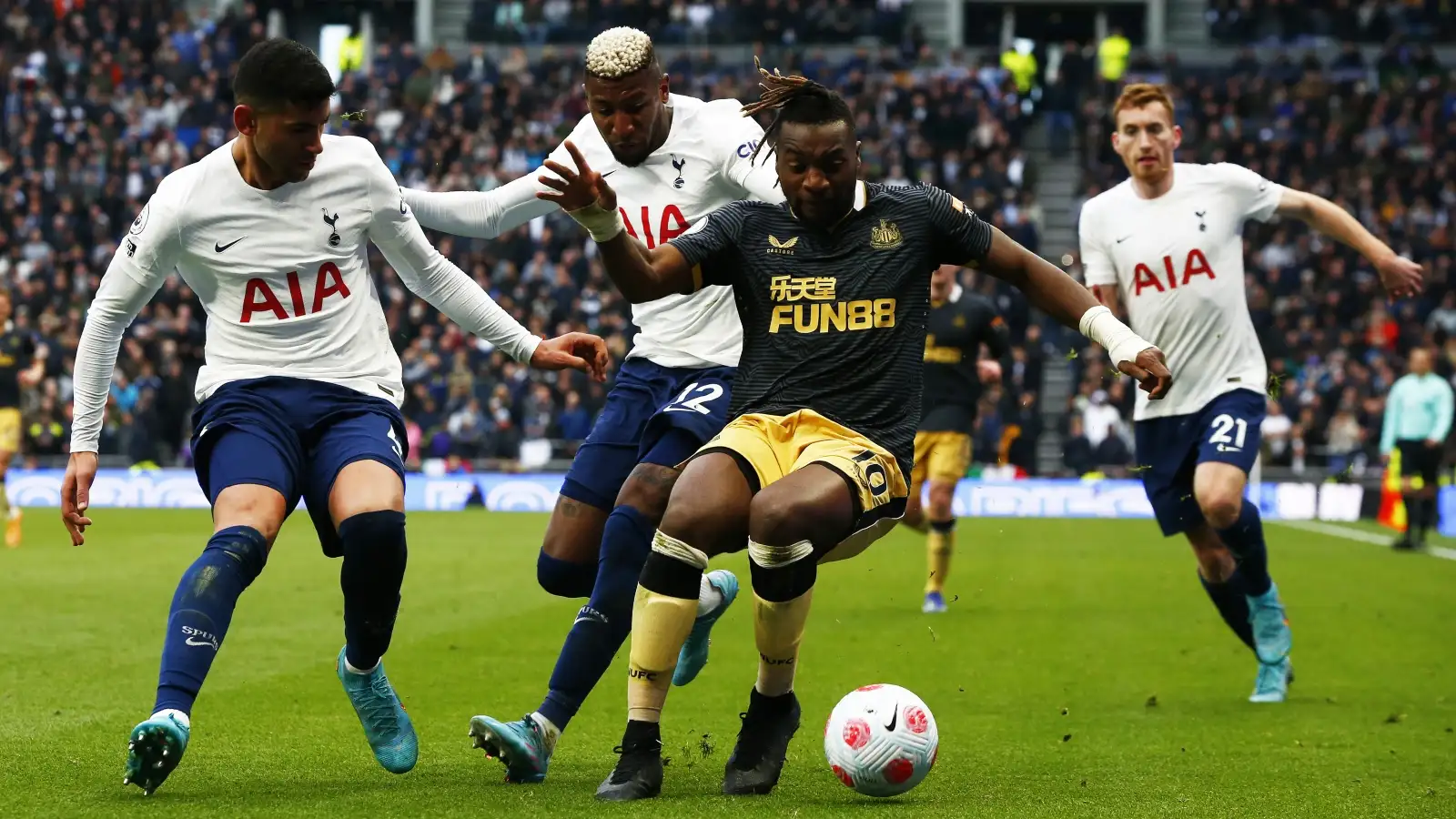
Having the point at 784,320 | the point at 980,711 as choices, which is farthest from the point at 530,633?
the point at 784,320

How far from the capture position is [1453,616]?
12555mm

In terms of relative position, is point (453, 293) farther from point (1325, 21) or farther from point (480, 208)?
point (1325, 21)

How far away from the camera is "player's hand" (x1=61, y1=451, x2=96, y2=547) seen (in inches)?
221

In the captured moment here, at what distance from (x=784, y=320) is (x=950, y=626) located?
6271 millimetres

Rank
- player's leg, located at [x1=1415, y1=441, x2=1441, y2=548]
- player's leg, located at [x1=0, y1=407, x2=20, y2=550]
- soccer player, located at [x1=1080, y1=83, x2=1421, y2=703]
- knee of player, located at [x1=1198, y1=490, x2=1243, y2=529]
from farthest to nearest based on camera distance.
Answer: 1. player's leg, located at [x1=1415, y1=441, x2=1441, y2=548]
2. player's leg, located at [x1=0, y1=407, x2=20, y2=550]
3. soccer player, located at [x1=1080, y1=83, x2=1421, y2=703]
4. knee of player, located at [x1=1198, y1=490, x2=1243, y2=529]

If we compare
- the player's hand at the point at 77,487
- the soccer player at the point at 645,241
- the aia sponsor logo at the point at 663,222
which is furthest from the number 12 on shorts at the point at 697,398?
the player's hand at the point at 77,487

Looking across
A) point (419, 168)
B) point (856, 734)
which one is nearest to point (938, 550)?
point (856, 734)

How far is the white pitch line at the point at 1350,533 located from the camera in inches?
765

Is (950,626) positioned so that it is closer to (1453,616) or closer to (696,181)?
(1453,616)

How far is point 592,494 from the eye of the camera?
257 inches

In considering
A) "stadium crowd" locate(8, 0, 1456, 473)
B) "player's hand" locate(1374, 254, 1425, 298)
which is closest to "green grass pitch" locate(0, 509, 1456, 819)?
"player's hand" locate(1374, 254, 1425, 298)

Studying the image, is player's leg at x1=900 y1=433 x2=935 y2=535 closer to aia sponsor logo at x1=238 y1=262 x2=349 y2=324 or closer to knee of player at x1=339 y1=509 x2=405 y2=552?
aia sponsor logo at x1=238 y1=262 x2=349 y2=324

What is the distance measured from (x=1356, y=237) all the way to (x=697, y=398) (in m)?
3.73

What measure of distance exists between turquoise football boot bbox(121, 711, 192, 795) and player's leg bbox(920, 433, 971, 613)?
7973mm
